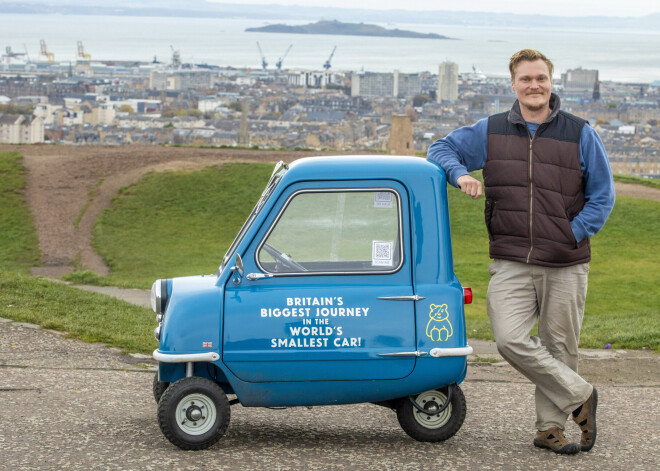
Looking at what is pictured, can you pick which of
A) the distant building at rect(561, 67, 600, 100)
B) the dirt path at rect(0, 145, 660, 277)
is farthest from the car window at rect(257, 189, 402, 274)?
the distant building at rect(561, 67, 600, 100)

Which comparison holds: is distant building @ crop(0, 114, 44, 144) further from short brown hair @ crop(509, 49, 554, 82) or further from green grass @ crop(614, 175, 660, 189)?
short brown hair @ crop(509, 49, 554, 82)

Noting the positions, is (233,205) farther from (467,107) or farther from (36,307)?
(467,107)

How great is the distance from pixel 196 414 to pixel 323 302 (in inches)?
36.5

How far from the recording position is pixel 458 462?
5.18 metres

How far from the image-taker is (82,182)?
22312 mm

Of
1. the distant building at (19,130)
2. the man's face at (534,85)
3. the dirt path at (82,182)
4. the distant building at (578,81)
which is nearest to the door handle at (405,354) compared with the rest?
the man's face at (534,85)

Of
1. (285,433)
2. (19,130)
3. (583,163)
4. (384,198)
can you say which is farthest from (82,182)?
(19,130)

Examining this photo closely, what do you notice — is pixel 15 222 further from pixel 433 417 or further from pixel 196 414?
pixel 433 417

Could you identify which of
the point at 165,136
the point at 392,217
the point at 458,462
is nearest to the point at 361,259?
the point at 392,217

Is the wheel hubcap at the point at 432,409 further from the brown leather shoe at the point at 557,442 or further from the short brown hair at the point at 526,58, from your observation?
the short brown hair at the point at 526,58

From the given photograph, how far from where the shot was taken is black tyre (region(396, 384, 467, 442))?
552cm

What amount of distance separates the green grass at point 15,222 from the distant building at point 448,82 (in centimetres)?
15139

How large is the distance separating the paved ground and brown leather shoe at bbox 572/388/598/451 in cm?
7

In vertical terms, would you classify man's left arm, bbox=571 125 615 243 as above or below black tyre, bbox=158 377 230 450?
above
